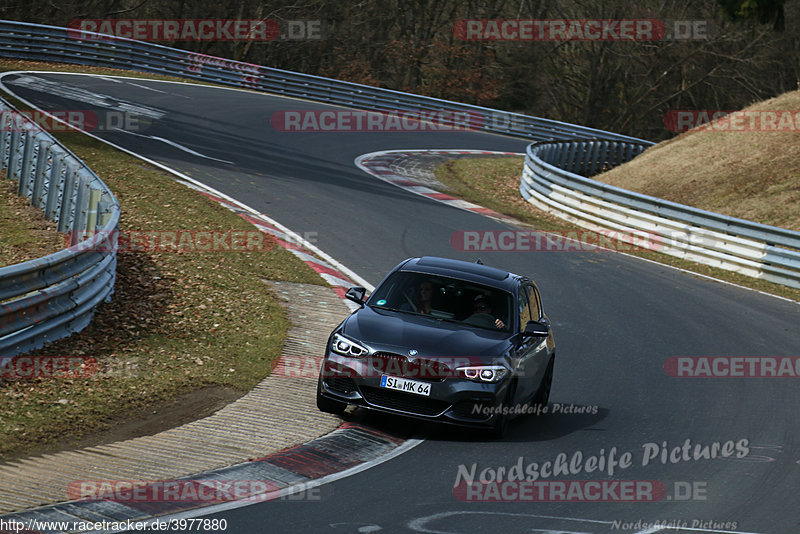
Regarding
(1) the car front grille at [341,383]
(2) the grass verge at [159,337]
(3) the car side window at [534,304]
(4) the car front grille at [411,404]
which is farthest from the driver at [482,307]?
(2) the grass verge at [159,337]

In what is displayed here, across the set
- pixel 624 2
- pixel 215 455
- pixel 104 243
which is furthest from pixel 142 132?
pixel 624 2

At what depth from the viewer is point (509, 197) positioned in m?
27.8

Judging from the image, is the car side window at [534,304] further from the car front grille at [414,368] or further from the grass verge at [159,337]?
the grass verge at [159,337]

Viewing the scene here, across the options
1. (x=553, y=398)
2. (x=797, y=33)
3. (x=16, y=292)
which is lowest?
(x=553, y=398)

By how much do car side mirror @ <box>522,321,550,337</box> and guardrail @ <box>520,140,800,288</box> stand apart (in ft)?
38.2

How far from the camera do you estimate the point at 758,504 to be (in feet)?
26.6

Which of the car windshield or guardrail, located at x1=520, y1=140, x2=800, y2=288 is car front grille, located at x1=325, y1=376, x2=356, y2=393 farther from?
guardrail, located at x1=520, y1=140, x2=800, y2=288

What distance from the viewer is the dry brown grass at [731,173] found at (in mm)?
26281

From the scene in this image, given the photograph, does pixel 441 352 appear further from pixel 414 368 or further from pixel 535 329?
pixel 535 329

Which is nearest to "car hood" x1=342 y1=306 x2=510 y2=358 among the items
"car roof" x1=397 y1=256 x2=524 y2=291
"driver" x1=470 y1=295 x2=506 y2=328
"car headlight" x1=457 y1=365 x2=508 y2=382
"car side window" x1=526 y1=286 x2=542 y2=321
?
"car headlight" x1=457 y1=365 x2=508 y2=382

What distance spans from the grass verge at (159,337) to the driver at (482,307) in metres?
2.40

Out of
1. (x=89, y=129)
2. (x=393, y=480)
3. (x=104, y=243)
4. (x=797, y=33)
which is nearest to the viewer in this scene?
(x=393, y=480)

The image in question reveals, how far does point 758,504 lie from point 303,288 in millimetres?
8496

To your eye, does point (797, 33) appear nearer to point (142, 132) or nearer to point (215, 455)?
point (142, 132)
